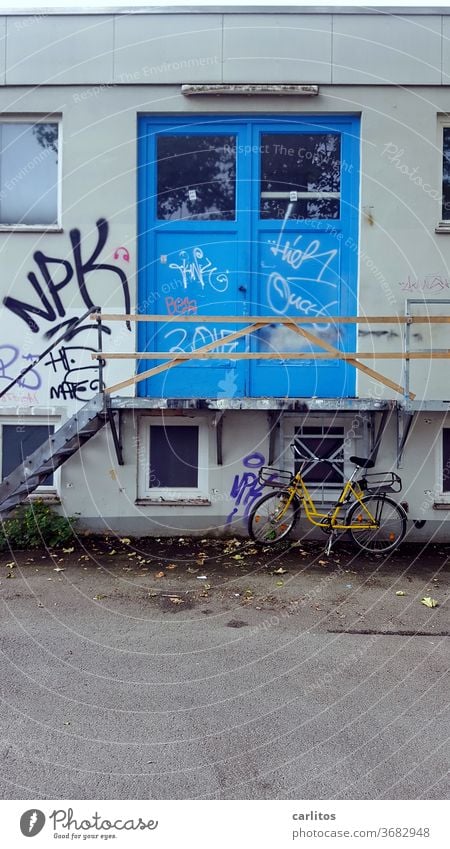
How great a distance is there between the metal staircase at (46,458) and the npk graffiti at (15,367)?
3.89 ft

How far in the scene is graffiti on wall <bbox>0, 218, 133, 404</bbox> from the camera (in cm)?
848

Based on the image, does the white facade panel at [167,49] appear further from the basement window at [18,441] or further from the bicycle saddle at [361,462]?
the bicycle saddle at [361,462]

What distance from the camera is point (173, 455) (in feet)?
28.5

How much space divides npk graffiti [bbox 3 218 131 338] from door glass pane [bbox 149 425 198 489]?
138 centimetres

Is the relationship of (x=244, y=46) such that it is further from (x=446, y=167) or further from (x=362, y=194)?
(x=446, y=167)

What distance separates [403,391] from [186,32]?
4.70m

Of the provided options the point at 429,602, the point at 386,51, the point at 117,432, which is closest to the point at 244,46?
the point at 386,51

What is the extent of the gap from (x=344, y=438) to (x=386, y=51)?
4.40m

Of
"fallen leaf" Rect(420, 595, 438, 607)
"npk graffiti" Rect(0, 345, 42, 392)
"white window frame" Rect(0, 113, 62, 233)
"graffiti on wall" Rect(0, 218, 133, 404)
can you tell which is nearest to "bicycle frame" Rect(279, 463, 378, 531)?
"fallen leaf" Rect(420, 595, 438, 607)

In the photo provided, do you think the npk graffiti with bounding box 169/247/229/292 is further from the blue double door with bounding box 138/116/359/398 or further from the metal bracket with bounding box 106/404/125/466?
the metal bracket with bounding box 106/404/125/466

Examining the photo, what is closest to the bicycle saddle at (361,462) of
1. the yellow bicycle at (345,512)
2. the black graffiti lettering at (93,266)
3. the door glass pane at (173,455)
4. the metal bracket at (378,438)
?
the yellow bicycle at (345,512)

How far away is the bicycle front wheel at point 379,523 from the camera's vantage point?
8.02m

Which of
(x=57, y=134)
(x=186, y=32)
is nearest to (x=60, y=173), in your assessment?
(x=57, y=134)
